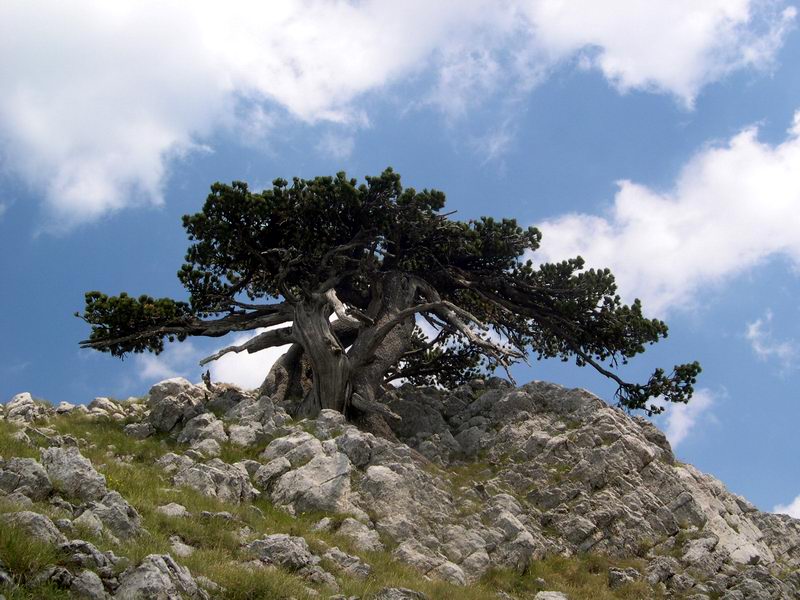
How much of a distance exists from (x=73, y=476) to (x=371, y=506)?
8.51 metres

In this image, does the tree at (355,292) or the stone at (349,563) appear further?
the tree at (355,292)

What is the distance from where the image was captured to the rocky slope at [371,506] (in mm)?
13219

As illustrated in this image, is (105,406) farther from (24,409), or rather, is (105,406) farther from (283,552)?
(283,552)

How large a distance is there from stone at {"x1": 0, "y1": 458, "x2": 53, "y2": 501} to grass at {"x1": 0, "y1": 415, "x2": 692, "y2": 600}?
639mm

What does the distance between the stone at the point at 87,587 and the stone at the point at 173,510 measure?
520cm

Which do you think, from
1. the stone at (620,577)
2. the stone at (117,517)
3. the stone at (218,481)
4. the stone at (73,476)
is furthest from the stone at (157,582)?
the stone at (620,577)

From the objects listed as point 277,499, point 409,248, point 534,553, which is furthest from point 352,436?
point 409,248

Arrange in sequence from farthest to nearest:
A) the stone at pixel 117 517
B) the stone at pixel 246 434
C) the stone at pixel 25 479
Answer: the stone at pixel 246 434
the stone at pixel 25 479
the stone at pixel 117 517

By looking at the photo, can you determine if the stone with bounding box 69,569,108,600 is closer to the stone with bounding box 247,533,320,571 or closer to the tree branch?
the stone with bounding box 247,533,320,571

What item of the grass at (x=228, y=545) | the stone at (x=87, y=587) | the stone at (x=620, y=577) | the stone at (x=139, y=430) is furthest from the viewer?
the stone at (x=139, y=430)

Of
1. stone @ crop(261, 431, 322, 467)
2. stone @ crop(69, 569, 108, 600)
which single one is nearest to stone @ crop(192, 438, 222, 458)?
stone @ crop(261, 431, 322, 467)

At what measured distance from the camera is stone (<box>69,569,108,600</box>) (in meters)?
10.6

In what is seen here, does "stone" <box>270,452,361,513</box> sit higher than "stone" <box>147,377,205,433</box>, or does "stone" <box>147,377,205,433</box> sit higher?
"stone" <box>147,377,205,433</box>

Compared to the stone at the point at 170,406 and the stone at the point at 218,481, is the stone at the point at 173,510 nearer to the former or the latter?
the stone at the point at 218,481
